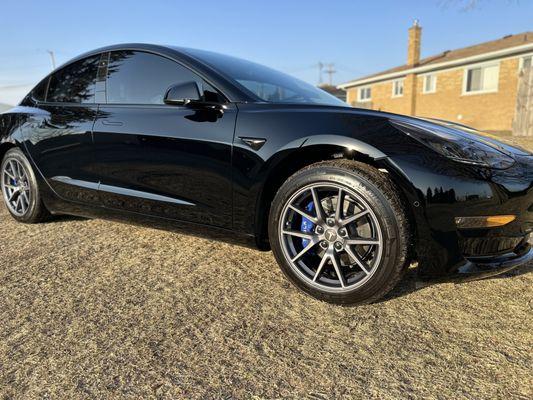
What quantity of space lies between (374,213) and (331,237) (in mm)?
→ 284

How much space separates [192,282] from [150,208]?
657 millimetres

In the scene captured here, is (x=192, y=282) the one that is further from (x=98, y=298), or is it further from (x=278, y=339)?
(x=278, y=339)

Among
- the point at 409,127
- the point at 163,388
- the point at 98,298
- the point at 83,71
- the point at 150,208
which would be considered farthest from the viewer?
the point at 83,71

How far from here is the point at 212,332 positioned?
1.99m

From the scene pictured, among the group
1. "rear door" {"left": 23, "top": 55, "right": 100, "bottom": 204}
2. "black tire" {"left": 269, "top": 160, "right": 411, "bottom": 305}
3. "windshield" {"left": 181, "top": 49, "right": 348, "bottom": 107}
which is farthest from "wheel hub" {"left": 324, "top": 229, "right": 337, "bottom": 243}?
"rear door" {"left": 23, "top": 55, "right": 100, "bottom": 204}

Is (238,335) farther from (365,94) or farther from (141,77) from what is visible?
(365,94)

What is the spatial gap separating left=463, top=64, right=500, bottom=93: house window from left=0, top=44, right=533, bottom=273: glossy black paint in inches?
706

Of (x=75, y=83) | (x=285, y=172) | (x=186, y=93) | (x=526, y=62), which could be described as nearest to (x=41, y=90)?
(x=75, y=83)

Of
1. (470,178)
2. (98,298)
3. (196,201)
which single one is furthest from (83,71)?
(470,178)

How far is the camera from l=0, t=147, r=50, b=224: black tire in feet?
12.1

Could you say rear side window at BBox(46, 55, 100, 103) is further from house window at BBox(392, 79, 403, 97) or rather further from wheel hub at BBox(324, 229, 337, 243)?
house window at BBox(392, 79, 403, 97)

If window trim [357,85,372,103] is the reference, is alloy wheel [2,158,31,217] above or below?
below

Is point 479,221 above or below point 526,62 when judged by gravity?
below

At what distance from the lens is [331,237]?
2.28 m
